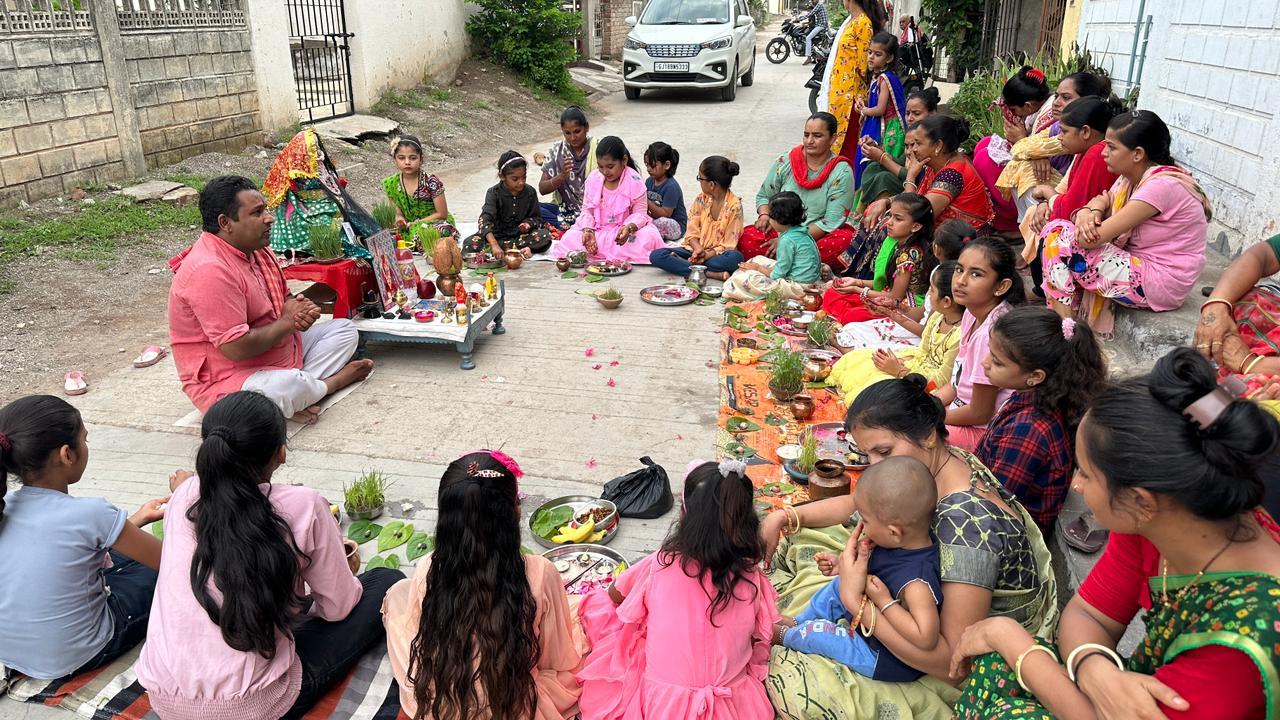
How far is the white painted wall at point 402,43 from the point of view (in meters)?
12.1

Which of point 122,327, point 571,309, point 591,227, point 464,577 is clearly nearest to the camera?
point 464,577

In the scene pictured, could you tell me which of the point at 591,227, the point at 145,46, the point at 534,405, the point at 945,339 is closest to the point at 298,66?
the point at 145,46

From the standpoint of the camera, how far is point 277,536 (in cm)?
244

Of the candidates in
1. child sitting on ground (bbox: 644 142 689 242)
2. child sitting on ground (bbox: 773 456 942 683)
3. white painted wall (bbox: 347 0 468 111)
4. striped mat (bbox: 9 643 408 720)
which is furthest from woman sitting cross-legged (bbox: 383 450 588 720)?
white painted wall (bbox: 347 0 468 111)

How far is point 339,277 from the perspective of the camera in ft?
16.7

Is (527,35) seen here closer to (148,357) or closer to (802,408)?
(148,357)

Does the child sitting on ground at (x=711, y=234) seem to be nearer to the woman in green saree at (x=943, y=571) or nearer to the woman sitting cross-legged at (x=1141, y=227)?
the woman sitting cross-legged at (x=1141, y=227)

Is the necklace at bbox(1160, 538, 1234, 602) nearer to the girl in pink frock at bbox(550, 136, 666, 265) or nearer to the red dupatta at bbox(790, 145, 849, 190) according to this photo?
the red dupatta at bbox(790, 145, 849, 190)

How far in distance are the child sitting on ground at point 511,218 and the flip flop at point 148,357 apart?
2.66 meters

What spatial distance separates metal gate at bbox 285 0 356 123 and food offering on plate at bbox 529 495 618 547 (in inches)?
372

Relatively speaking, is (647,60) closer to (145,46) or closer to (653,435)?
(145,46)

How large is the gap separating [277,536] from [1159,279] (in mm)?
4051

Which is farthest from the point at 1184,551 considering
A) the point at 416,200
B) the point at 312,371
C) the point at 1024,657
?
the point at 416,200

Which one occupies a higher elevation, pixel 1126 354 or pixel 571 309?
pixel 1126 354
